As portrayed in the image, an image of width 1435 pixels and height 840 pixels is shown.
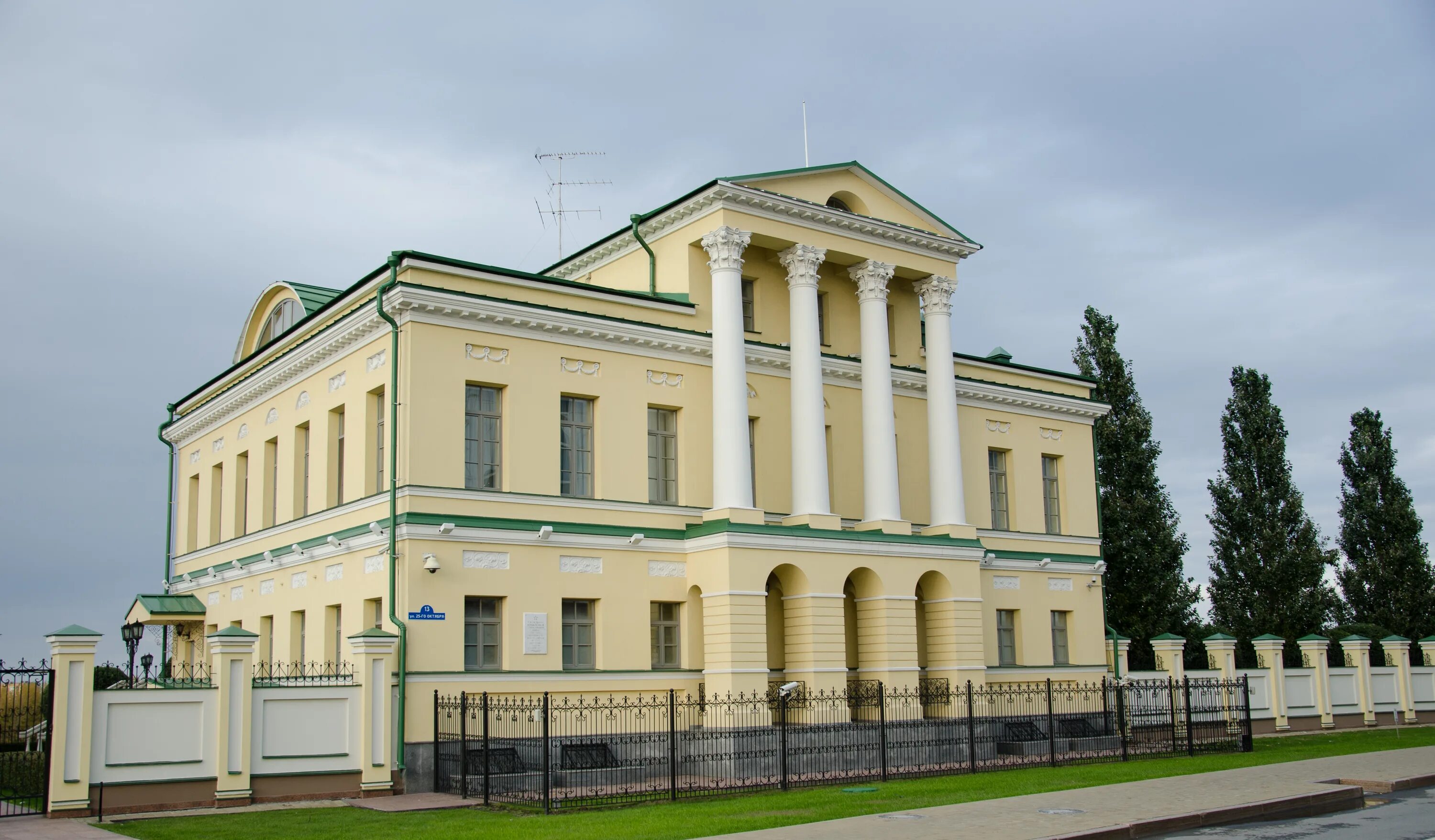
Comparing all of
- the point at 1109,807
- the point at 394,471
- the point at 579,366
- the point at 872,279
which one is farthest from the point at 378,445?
the point at 1109,807

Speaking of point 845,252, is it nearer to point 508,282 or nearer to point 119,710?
point 508,282

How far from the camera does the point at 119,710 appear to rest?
1833 centimetres

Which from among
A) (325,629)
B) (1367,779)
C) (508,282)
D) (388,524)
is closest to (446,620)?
(388,524)

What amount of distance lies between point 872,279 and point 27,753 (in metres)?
18.9

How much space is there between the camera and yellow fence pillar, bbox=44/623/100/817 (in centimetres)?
1759

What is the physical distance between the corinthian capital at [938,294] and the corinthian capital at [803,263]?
3.66m

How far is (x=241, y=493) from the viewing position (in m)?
30.7

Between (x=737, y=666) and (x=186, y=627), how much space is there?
16.3m

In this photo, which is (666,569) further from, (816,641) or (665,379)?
(665,379)

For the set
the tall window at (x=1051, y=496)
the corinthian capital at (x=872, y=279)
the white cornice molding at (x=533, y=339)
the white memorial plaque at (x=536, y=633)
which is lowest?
the white memorial plaque at (x=536, y=633)


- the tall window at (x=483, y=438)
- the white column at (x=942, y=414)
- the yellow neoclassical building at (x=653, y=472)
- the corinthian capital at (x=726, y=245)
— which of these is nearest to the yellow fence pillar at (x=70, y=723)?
the yellow neoclassical building at (x=653, y=472)

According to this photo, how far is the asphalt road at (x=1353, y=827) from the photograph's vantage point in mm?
13875

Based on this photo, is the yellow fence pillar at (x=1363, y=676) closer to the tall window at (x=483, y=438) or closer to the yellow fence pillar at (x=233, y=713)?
the tall window at (x=483, y=438)

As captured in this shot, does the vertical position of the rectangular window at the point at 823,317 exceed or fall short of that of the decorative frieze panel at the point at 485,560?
it exceeds it
